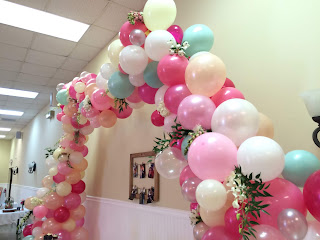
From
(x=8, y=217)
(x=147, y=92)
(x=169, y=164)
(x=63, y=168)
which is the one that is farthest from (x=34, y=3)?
(x=8, y=217)

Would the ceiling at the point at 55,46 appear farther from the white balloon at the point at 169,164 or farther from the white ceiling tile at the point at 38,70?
the white balloon at the point at 169,164

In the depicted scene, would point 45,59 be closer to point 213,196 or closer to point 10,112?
point 213,196

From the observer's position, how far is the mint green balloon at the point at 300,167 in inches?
47.9

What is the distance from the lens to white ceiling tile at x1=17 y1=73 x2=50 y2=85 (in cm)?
560

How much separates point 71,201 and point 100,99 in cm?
157

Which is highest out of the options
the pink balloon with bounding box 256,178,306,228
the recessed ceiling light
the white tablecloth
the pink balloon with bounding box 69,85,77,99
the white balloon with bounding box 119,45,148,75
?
the recessed ceiling light

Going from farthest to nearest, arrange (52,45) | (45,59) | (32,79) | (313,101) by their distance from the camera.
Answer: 1. (32,79)
2. (45,59)
3. (52,45)
4. (313,101)

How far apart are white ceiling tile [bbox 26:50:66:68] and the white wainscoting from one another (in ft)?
8.32

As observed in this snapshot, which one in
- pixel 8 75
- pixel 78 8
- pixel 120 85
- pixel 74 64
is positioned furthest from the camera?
pixel 8 75

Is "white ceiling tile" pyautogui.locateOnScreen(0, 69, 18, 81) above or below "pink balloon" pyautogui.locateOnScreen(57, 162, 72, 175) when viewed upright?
above

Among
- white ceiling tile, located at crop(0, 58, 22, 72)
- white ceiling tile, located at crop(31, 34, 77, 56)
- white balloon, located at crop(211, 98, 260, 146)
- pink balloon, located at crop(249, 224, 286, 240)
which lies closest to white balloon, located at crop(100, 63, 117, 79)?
white balloon, located at crop(211, 98, 260, 146)

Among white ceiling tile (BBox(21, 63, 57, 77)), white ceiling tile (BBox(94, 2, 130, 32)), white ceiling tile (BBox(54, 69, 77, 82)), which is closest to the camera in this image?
white ceiling tile (BBox(94, 2, 130, 32))

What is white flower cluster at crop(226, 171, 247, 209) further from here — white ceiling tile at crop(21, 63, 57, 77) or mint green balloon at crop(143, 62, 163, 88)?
white ceiling tile at crop(21, 63, 57, 77)

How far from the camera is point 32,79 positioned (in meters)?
5.78
